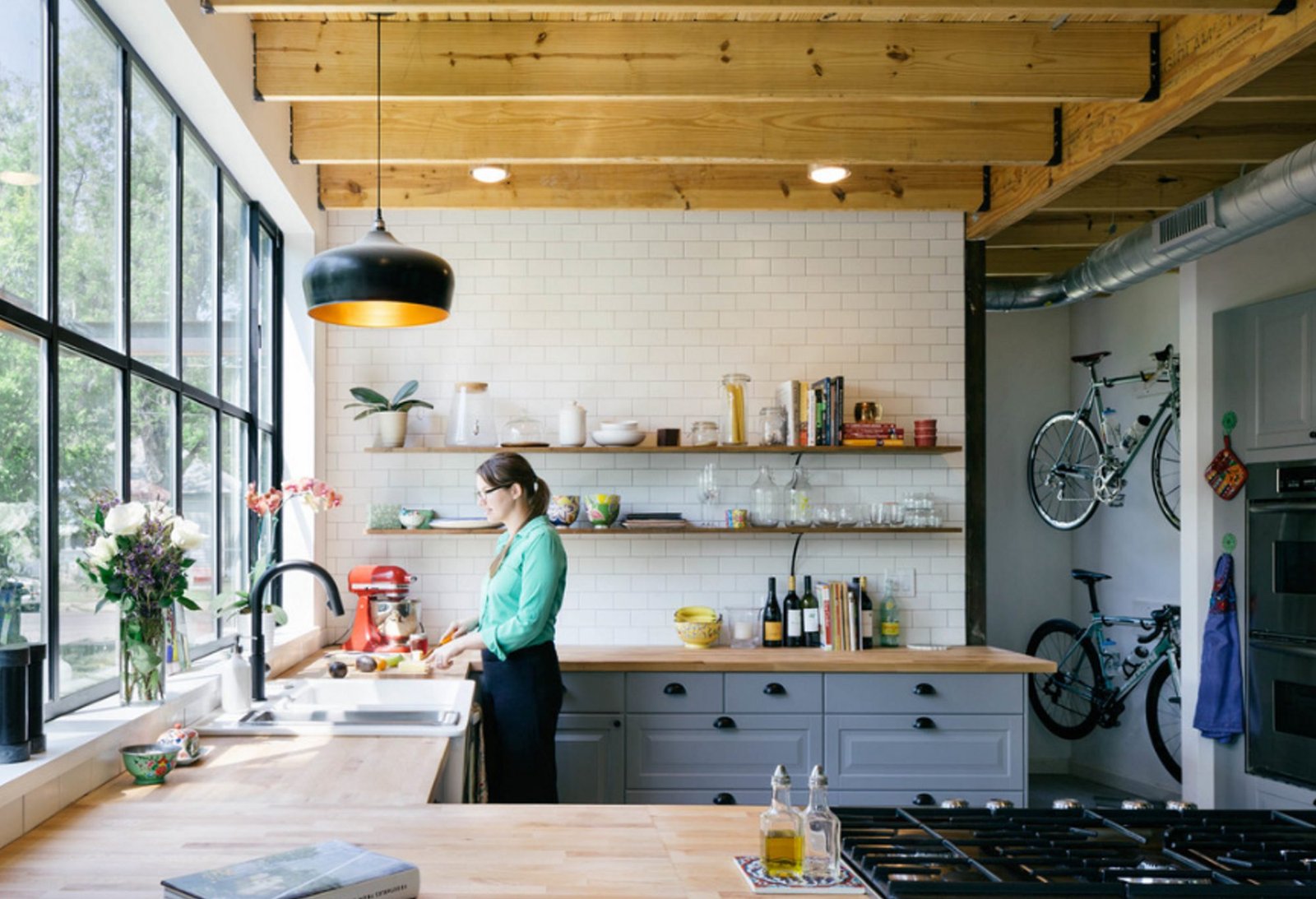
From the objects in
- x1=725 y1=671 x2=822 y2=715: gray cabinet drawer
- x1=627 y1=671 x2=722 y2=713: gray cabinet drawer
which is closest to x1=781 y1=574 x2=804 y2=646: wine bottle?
x1=725 y1=671 x2=822 y2=715: gray cabinet drawer

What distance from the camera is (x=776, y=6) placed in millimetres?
3258

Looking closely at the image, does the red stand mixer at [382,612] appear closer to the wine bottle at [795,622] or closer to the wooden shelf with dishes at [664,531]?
the wooden shelf with dishes at [664,531]

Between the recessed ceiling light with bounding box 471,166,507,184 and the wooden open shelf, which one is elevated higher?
the recessed ceiling light with bounding box 471,166,507,184

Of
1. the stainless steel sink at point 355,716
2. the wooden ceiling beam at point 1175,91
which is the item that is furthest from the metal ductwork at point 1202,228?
the stainless steel sink at point 355,716

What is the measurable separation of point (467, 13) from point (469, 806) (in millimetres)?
2722

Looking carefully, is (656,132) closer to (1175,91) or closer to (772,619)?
(1175,91)

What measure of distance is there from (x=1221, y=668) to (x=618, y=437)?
287 centimetres

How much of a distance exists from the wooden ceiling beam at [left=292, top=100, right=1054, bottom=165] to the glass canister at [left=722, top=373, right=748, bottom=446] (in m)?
1.05

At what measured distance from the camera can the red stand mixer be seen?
486 centimetres

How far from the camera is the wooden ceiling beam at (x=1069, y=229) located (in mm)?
6141

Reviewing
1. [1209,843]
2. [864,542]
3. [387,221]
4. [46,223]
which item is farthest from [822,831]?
[387,221]

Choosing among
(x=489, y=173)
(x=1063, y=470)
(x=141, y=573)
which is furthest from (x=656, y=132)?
(x=1063, y=470)

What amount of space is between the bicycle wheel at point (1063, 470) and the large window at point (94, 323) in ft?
16.5

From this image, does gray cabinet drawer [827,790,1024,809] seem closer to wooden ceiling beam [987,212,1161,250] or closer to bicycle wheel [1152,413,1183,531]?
bicycle wheel [1152,413,1183,531]
